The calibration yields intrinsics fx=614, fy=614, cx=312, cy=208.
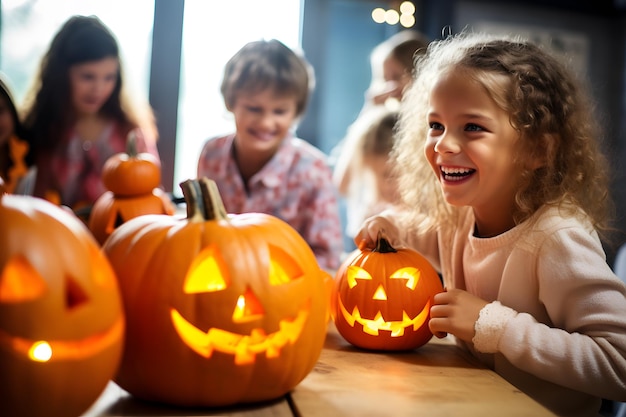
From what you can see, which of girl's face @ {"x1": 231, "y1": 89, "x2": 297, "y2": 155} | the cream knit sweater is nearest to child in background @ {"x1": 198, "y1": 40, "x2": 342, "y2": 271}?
girl's face @ {"x1": 231, "y1": 89, "x2": 297, "y2": 155}

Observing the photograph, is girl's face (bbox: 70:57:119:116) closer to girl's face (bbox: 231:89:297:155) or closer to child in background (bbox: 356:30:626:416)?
girl's face (bbox: 231:89:297:155)

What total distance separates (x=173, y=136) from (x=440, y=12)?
1.68m

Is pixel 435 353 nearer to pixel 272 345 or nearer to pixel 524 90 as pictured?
pixel 272 345

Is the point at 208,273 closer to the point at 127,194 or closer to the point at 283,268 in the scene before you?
the point at 283,268

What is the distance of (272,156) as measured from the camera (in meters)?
2.40

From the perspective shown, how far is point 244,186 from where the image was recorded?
2.35 metres

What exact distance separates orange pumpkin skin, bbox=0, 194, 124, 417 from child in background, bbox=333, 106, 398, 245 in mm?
1658

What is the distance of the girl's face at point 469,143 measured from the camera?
4.09 ft

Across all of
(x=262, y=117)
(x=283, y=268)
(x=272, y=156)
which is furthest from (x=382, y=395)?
(x=272, y=156)

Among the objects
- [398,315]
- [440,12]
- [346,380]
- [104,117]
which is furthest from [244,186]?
[440,12]

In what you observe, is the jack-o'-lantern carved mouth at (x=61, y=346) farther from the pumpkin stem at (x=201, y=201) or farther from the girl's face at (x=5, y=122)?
the girl's face at (x=5, y=122)

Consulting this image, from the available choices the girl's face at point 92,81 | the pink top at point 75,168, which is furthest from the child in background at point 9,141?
the girl's face at point 92,81

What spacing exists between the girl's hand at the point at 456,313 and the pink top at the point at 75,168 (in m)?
1.67

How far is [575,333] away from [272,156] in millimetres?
1515
